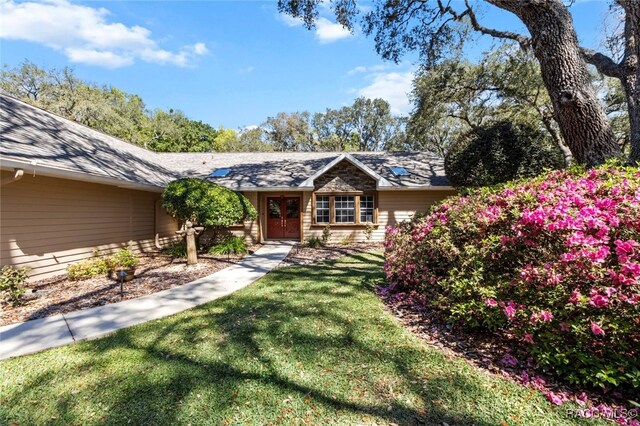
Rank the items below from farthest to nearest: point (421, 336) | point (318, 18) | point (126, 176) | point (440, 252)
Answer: point (318, 18) → point (126, 176) → point (440, 252) → point (421, 336)

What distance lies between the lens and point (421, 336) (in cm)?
383

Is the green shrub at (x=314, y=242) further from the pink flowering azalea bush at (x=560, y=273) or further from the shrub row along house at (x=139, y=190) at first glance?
the pink flowering azalea bush at (x=560, y=273)

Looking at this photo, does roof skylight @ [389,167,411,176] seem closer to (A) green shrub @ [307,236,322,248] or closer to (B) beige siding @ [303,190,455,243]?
(B) beige siding @ [303,190,455,243]

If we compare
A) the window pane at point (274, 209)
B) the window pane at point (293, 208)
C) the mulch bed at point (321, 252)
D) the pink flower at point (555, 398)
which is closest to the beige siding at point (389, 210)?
the mulch bed at point (321, 252)

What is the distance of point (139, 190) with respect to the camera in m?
9.95

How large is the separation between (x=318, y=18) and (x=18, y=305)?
11085 millimetres

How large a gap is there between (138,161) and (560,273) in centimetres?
1296

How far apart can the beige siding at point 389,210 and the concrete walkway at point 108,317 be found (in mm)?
5915

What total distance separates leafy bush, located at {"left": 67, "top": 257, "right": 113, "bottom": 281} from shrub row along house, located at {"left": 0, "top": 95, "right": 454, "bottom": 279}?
0.64m

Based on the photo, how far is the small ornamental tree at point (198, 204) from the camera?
27.4 feet

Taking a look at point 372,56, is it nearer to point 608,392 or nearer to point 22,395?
point 608,392

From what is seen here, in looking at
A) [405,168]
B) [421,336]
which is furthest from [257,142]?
[421,336]

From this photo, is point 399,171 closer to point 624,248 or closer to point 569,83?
point 569,83

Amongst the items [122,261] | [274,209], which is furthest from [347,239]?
[122,261]
